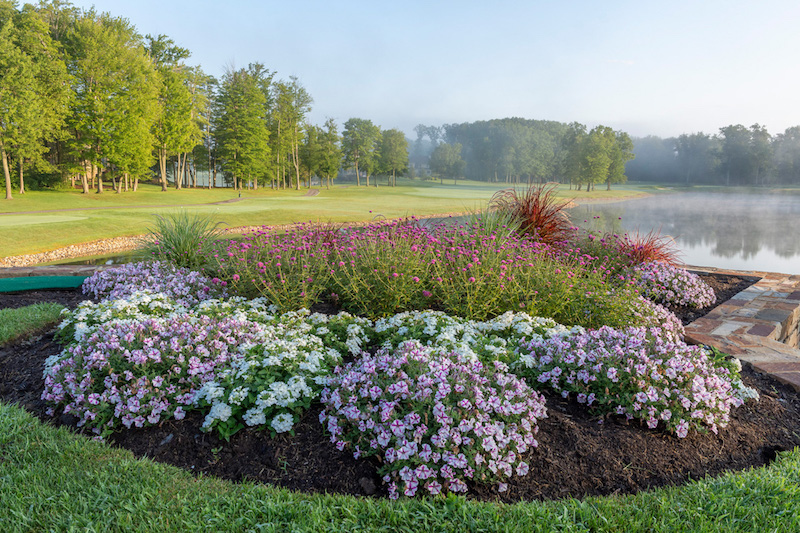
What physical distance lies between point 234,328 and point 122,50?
32.6m

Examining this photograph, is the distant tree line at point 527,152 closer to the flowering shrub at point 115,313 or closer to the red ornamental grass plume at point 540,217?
the red ornamental grass plume at point 540,217

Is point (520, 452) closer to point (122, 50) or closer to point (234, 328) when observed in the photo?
point (234, 328)

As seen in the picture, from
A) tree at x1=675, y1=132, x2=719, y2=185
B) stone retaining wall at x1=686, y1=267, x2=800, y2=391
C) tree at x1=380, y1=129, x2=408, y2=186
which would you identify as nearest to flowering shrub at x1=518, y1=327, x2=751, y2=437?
stone retaining wall at x1=686, y1=267, x2=800, y2=391

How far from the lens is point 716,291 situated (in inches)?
243

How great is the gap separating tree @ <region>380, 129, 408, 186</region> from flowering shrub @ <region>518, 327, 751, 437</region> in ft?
191

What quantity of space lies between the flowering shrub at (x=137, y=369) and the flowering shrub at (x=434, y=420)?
839mm

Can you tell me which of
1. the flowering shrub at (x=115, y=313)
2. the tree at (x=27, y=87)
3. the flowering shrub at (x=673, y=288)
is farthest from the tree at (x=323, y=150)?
the flowering shrub at (x=115, y=313)

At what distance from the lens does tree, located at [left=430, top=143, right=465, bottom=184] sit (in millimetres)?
78438

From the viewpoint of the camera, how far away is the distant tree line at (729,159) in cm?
6312

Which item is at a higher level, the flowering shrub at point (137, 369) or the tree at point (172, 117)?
the tree at point (172, 117)

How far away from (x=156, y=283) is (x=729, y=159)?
3246 inches

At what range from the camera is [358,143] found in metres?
56.5

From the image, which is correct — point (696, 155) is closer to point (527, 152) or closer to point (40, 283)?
point (527, 152)

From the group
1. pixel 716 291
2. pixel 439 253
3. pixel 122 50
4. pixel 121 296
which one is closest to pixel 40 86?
pixel 122 50
